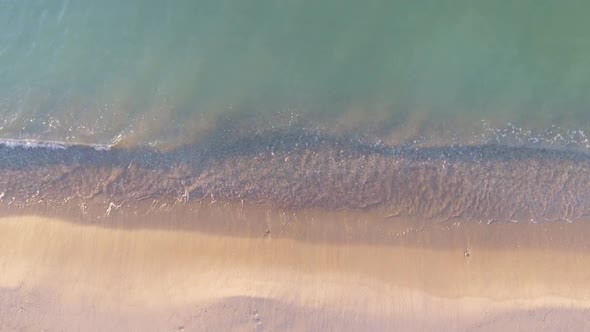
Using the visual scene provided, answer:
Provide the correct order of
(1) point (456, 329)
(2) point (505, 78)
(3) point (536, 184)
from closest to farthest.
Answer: (1) point (456, 329) → (3) point (536, 184) → (2) point (505, 78)

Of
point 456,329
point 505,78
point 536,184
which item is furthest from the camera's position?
point 505,78

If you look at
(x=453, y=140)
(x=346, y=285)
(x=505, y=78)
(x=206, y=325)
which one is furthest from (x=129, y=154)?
(x=505, y=78)

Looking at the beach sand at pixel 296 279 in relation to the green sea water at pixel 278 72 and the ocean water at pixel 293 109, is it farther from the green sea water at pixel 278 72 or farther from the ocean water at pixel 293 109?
the green sea water at pixel 278 72

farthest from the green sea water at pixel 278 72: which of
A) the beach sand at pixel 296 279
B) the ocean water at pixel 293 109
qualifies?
the beach sand at pixel 296 279

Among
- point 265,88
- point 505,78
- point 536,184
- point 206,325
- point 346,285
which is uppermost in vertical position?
point 505,78

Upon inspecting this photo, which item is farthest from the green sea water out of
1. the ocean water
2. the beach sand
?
the beach sand

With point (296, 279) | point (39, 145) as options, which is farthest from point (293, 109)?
point (39, 145)

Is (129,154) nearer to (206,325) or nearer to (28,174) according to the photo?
(28,174)

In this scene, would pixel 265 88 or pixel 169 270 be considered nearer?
pixel 169 270
